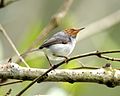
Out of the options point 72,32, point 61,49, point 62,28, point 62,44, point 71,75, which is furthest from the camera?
point 62,28

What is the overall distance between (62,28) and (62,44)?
52.3 inches

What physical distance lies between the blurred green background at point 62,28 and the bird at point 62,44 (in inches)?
1.9

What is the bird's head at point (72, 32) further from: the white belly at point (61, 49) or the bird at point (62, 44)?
the white belly at point (61, 49)

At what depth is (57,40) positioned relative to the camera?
1.97 metres

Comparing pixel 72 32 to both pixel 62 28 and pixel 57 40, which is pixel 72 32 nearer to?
pixel 57 40

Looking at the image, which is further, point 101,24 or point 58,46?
point 101,24

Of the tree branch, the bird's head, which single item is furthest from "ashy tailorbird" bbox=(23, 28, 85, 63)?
the tree branch

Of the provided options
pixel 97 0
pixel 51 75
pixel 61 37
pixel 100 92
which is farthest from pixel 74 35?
pixel 97 0

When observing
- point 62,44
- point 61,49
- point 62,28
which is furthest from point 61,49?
point 62,28

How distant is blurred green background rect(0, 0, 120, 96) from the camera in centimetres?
175

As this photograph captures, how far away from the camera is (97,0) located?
4.46 meters

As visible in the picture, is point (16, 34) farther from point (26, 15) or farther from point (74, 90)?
point (74, 90)

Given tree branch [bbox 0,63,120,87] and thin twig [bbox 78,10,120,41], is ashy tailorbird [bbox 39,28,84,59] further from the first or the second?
tree branch [bbox 0,63,120,87]

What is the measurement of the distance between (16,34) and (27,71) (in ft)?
10.9
